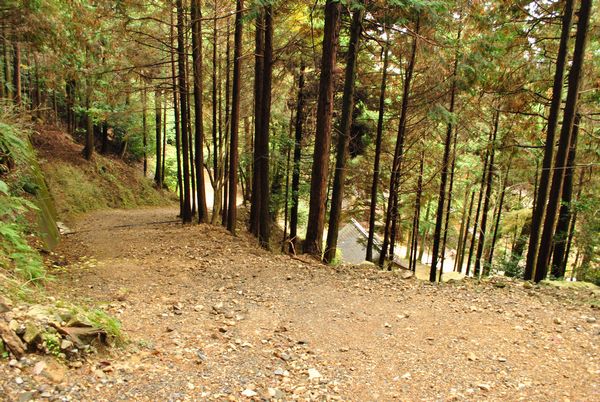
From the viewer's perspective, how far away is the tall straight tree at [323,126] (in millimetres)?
8203

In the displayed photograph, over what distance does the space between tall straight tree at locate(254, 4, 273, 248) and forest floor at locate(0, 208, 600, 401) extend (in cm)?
345

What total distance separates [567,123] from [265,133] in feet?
25.0

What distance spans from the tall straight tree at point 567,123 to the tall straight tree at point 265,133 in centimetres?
731

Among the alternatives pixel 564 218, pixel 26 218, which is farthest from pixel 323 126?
pixel 564 218

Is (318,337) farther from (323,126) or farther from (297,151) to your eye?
(297,151)

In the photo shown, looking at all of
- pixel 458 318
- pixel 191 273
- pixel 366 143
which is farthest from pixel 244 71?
pixel 458 318

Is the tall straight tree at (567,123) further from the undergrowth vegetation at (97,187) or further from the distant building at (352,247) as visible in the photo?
the undergrowth vegetation at (97,187)

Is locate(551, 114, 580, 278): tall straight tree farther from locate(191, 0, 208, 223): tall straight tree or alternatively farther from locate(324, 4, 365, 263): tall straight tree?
locate(191, 0, 208, 223): tall straight tree

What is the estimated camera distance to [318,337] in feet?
15.2

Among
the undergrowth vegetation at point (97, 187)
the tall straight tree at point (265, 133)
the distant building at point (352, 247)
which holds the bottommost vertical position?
the distant building at point (352, 247)

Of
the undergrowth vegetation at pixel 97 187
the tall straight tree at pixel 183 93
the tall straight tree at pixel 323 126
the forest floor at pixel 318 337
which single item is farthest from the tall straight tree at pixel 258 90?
the undergrowth vegetation at pixel 97 187

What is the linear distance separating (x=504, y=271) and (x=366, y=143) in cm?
692

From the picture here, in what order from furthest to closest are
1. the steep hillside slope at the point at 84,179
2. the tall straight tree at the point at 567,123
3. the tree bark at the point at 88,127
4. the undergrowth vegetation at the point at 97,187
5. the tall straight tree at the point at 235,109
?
1. the steep hillside slope at the point at 84,179
2. the undergrowth vegetation at the point at 97,187
3. the tree bark at the point at 88,127
4. the tall straight tree at the point at 235,109
5. the tall straight tree at the point at 567,123

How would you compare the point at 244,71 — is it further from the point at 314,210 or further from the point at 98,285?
the point at 98,285
